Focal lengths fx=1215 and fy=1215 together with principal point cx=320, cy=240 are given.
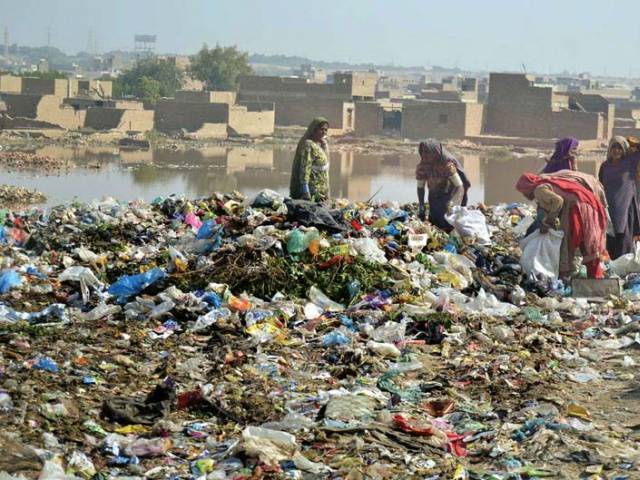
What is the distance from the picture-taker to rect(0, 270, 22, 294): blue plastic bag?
24.5ft

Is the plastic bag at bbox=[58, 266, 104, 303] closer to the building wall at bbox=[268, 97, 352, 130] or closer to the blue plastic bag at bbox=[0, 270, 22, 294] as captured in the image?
the blue plastic bag at bbox=[0, 270, 22, 294]

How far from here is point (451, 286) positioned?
7.98m

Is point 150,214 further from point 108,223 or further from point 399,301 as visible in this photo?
point 399,301

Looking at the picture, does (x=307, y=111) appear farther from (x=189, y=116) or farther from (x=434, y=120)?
(x=189, y=116)

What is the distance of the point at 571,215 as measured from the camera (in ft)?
27.0

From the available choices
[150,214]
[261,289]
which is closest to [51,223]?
[150,214]

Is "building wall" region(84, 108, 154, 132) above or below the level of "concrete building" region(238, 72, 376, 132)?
below

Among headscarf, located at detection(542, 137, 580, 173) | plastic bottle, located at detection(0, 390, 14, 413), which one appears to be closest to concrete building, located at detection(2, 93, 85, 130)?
headscarf, located at detection(542, 137, 580, 173)

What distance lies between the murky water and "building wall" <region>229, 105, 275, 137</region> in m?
2.40

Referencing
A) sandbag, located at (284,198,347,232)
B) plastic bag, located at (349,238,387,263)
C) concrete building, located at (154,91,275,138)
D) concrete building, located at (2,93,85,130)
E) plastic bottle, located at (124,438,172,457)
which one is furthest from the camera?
concrete building, located at (154,91,275,138)

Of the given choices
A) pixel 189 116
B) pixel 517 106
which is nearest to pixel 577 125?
pixel 517 106

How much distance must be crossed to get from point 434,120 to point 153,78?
27420mm

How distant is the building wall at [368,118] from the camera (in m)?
39.7

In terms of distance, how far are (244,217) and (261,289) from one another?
4.61 feet
